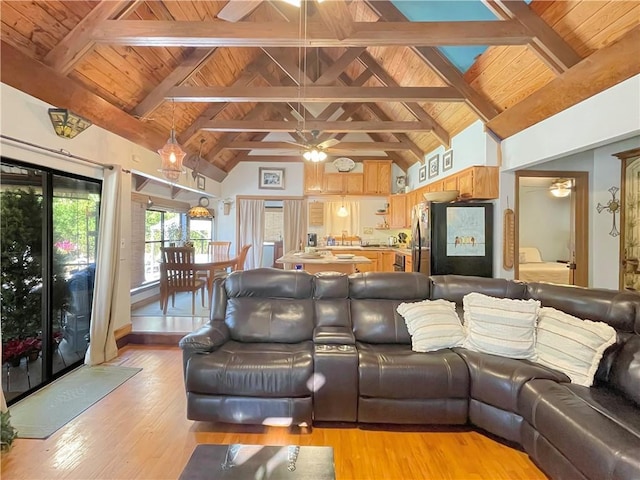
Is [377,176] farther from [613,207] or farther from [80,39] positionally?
[80,39]

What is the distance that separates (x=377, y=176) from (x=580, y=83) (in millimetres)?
5017

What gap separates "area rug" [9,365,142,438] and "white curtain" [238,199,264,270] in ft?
15.6

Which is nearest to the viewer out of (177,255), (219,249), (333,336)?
(333,336)

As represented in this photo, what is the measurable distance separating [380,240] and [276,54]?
481cm

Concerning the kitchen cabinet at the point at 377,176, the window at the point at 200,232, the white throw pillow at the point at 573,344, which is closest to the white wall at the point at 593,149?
the white throw pillow at the point at 573,344

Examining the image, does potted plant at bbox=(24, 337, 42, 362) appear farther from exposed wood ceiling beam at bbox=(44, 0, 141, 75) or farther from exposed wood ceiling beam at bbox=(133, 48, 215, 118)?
exposed wood ceiling beam at bbox=(133, 48, 215, 118)

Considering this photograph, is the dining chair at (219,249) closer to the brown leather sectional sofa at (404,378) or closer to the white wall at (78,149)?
the white wall at (78,149)

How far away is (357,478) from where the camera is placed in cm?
187

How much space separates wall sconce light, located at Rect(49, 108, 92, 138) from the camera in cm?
284

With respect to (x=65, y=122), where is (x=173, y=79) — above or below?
above

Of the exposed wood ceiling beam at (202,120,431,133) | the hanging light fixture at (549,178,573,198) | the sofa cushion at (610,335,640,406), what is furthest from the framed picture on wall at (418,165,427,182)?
the sofa cushion at (610,335,640,406)

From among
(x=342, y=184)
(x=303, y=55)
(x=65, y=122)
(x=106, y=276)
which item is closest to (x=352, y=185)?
(x=342, y=184)

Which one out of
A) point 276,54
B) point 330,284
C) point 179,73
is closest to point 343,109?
point 276,54

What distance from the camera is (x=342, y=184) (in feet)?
25.6
